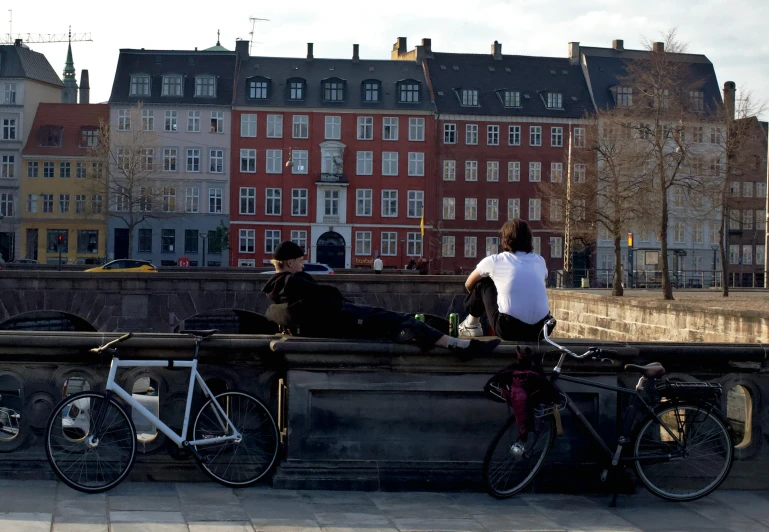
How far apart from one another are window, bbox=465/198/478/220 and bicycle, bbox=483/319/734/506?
6469 cm

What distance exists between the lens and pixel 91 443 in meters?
6.90

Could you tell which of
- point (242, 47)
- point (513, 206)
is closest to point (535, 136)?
point (513, 206)

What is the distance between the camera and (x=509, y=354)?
7.27 m

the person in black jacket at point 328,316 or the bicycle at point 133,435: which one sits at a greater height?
the person in black jacket at point 328,316

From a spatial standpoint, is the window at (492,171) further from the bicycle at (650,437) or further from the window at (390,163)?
the bicycle at (650,437)

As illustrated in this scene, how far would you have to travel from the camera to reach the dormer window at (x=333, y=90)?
70812mm

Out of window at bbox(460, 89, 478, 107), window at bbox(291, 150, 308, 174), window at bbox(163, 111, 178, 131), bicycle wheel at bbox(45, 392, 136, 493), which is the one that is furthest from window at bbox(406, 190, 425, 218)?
bicycle wheel at bbox(45, 392, 136, 493)

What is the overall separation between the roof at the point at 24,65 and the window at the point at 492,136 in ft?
103

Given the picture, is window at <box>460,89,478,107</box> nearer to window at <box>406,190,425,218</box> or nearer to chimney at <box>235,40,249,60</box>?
window at <box>406,190,425,218</box>

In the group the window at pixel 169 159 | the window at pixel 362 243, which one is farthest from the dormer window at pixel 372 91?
the window at pixel 169 159

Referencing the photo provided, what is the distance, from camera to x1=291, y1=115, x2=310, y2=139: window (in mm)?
70750

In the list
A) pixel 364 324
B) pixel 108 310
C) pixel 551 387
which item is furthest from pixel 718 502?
pixel 108 310

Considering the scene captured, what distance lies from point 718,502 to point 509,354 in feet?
5.40

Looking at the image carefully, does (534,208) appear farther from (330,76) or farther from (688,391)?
(688,391)
